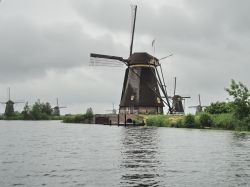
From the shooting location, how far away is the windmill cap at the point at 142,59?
92000 millimetres

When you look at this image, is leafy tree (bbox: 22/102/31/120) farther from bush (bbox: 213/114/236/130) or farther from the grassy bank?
bush (bbox: 213/114/236/130)

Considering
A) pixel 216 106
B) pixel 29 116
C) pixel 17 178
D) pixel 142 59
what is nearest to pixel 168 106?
pixel 142 59

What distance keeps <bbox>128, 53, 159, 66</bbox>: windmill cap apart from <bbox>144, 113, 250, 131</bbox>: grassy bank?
10620 mm

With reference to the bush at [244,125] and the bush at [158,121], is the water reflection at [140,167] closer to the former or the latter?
the bush at [244,125]

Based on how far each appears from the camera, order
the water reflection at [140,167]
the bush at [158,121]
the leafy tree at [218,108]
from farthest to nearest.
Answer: the bush at [158,121] → the leafy tree at [218,108] → the water reflection at [140,167]

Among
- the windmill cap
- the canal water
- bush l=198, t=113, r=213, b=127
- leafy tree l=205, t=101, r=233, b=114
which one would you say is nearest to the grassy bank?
bush l=198, t=113, r=213, b=127

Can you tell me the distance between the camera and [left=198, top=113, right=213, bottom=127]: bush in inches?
2805

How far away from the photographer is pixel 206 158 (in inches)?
1136

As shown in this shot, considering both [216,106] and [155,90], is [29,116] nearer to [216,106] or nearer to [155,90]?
[155,90]

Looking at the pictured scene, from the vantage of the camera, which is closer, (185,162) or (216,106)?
(185,162)

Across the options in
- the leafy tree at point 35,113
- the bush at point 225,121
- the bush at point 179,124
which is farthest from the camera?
the leafy tree at point 35,113

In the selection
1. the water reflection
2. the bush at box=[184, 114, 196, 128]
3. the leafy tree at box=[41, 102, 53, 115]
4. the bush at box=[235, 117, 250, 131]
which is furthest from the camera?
the leafy tree at box=[41, 102, 53, 115]

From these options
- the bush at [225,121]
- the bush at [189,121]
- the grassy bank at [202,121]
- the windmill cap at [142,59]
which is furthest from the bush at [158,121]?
the bush at [225,121]

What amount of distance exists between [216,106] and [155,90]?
1931cm
